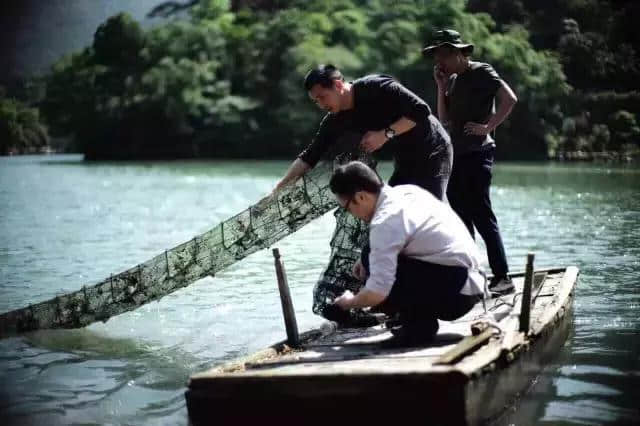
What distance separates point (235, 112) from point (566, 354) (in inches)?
2500

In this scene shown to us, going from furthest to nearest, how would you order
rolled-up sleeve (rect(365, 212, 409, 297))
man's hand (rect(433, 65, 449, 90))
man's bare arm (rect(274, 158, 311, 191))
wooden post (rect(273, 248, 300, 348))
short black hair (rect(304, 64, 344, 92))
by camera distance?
1. man's hand (rect(433, 65, 449, 90))
2. man's bare arm (rect(274, 158, 311, 191))
3. short black hair (rect(304, 64, 344, 92))
4. wooden post (rect(273, 248, 300, 348))
5. rolled-up sleeve (rect(365, 212, 409, 297))

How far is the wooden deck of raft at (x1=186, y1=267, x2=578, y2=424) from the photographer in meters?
4.52

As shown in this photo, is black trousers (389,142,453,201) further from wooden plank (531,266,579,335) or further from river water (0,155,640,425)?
river water (0,155,640,425)

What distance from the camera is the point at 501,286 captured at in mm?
7340

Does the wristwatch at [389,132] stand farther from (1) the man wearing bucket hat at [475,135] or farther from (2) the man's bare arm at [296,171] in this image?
(1) the man wearing bucket hat at [475,135]

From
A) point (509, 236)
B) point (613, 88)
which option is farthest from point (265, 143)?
point (509, 236)

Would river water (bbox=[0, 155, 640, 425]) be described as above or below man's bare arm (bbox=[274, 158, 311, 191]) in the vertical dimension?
below

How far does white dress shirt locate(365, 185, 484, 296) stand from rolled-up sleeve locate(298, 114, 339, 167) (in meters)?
1.49

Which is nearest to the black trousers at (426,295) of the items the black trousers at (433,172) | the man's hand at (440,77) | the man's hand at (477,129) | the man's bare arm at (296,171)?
the black trousers at (433,172)

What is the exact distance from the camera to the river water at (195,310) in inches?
244

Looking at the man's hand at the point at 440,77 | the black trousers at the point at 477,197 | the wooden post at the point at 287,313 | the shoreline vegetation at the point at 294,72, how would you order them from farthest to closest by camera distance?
1. the shoreline vegetation at the point at 294,72
2. the man's hand at the point at 440,77
3. the black trousers at the point at 477,197
4. the wooden post at the point at 287,313

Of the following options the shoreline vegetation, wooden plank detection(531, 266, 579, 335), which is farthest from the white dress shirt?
the shoreline vegetation

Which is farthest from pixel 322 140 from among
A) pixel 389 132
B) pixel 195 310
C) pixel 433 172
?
pixel 195 310

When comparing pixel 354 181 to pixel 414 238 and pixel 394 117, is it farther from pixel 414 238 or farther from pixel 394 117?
pixel 394 117
